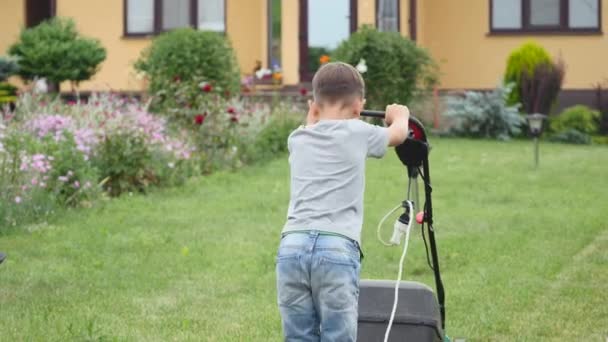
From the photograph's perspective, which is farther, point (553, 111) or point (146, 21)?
point (146, 21)

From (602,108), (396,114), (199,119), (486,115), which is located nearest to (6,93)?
(199,119)

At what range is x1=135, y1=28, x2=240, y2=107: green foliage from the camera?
1908 cm

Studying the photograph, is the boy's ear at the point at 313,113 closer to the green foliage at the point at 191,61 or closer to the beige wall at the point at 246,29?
the green foliage at the point at 191,61

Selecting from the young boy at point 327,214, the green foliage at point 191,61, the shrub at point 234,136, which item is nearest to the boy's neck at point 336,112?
the young boy at point 327,214

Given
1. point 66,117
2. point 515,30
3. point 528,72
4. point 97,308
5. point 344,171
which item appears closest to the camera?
point 344,171

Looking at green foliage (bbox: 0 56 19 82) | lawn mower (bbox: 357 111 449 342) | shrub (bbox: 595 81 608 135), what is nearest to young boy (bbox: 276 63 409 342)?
lawn mower (bbox: 357 111 449 342)

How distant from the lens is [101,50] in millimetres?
22703

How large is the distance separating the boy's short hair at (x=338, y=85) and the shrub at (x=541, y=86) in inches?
690

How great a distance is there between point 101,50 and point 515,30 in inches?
308

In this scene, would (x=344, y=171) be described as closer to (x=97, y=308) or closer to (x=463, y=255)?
(x=97, y=308)

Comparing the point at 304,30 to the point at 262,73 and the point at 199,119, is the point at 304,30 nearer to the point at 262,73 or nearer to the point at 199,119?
the point at 262,73

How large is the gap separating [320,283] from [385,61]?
1620cm

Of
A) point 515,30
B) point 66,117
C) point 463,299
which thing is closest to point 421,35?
point 515,30

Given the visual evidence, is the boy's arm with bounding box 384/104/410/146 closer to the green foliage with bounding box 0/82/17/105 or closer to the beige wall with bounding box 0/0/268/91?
the green foliage with bounding box 0/82/17/105
